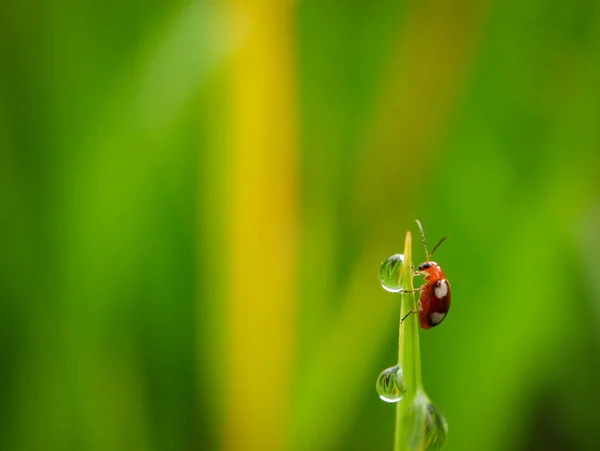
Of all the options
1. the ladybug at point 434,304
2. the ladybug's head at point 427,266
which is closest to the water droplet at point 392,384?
the ladybug at point 434,304

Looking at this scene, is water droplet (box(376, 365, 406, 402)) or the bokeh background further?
the bokeh background

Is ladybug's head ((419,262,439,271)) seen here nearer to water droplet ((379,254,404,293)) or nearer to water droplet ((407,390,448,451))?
water droplet ((379,254,404,293))

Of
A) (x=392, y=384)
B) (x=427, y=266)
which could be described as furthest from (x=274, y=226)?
(x=392, y=384)

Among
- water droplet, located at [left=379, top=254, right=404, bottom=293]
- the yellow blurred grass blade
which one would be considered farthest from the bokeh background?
water droplet, located at [left=379, top=254, right=404, bottom=293]

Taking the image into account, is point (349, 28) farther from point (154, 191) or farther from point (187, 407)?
point (187, 407)

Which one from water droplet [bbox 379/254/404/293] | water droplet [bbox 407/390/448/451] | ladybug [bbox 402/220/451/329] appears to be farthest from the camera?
ladybug [bbox 402/220/451/329]

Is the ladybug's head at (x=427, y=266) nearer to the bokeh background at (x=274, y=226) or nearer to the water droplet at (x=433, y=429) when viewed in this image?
the bokeh background at (x=274, y=226)

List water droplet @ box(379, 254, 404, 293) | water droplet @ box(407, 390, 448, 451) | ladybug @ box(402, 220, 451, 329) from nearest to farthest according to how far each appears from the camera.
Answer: water droplet @ box(407, 390, 448, 451)
water droplet @ box(379, 254, 404, 293)
ladybug @ box(402, 220, 451, 329)
